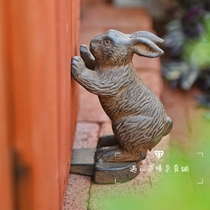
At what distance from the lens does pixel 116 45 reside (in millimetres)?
1105

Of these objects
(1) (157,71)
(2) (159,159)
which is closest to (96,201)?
(2) (159,159)

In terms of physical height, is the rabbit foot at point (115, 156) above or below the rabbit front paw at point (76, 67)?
below

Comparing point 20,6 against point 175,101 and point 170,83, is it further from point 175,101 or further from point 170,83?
point 170,83

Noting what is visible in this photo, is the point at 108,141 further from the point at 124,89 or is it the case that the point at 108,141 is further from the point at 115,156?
the point at 124,89

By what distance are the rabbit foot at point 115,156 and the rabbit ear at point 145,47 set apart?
0.82ft

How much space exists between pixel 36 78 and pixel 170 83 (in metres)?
1.42

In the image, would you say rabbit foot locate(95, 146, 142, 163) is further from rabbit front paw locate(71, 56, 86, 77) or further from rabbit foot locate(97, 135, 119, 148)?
rabbit front paw locate(71, 56, 86, 77)

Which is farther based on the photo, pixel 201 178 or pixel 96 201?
pixel 201 178

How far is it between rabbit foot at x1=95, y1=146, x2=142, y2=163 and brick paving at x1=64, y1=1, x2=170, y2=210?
6cm

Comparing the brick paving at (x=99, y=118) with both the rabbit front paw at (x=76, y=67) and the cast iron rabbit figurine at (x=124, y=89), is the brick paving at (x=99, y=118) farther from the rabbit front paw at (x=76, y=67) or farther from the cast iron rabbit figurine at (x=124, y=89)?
the rabbit front paw at (x=76, y=67)

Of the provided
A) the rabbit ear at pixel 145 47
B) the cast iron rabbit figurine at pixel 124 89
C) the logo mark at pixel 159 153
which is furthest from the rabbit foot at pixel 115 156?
the rabbit ear at pixel 145 47

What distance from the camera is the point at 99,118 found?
1593 millimetres

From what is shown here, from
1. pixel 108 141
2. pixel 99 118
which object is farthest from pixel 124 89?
pixel 99 118

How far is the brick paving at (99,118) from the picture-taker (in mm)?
1149
